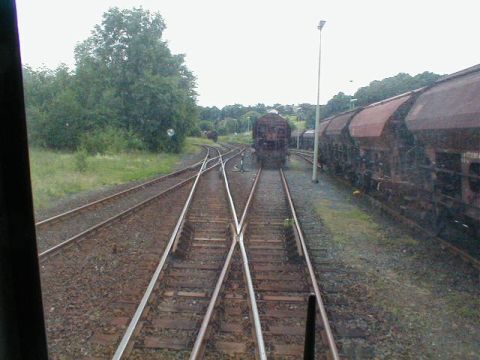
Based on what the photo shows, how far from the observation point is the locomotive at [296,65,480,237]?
7.89 m

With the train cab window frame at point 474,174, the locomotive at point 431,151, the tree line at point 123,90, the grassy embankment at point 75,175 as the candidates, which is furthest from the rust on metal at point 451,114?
the tree line at point 123,90

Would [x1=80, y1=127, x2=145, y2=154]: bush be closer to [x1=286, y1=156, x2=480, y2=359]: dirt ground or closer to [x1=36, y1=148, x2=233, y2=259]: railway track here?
[x1=36, y1=148, x2=233, y2=259]: railway track

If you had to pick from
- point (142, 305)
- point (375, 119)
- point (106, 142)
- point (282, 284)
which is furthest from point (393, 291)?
point (106, 142)

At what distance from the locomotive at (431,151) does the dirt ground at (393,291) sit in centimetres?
88

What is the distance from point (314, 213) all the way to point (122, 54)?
30.7m

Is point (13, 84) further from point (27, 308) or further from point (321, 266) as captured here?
point (321, 266)

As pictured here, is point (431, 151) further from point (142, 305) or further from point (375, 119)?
point (142, 305)

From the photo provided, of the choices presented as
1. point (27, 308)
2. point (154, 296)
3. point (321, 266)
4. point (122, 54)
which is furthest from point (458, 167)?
point (122, 54)

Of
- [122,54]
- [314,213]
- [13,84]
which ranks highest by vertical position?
[122,54]

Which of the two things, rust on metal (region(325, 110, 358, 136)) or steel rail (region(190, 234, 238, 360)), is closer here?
steel rail (region(190, 234, 238, 360))

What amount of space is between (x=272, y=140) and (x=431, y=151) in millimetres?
18690

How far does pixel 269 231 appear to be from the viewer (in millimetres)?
10336

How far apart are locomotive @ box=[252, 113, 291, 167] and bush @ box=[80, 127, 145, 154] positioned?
10606mm

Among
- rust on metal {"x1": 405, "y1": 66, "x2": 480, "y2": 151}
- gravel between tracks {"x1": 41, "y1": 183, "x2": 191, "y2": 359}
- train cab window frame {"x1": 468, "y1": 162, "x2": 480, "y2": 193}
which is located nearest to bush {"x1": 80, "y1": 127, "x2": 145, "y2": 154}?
gravel between tracks {"x1": 41, "y1": 183, "x2": 191, "y2": 359}
